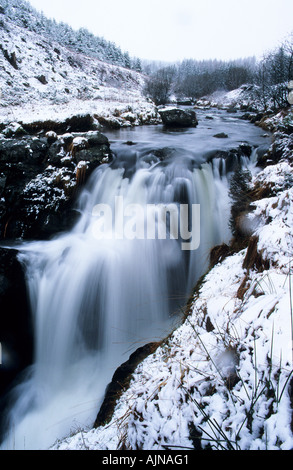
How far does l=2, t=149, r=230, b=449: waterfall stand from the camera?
346 centimetres

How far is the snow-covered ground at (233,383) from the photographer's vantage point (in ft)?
3.52

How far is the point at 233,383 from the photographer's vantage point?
1279mm

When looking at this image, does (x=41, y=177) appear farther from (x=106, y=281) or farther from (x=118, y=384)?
(x=118, y=384)

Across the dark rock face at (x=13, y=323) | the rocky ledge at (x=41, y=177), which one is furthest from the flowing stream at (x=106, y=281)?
the rocky ledge at (x=41, y=177)

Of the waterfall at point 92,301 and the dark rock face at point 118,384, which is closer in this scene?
the dark rock face at point 118,384

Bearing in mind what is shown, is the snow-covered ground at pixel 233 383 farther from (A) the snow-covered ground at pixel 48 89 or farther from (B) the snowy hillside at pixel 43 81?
(B) the snowy hillside at pixel 43 81

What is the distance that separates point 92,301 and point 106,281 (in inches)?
19.2

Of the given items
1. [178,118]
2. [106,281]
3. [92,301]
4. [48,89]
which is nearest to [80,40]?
[48,89]

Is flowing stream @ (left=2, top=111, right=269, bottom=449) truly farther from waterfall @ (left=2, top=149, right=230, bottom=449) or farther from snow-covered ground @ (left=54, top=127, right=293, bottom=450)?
snow-covered ground @ (left=54, top=127, right=293, bottom=450)

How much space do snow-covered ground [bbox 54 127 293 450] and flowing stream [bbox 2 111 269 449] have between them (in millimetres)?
1678

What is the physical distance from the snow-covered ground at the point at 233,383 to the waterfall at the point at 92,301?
145 cm

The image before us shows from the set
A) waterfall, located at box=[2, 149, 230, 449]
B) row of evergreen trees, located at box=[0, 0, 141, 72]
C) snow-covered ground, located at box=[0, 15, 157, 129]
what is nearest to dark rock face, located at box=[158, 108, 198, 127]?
snow-covered ground, located at box=[0, 15, 157, 129]

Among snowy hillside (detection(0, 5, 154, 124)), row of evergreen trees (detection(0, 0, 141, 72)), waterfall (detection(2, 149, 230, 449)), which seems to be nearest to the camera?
waterfall (detection(2, 149, 230, 449))
